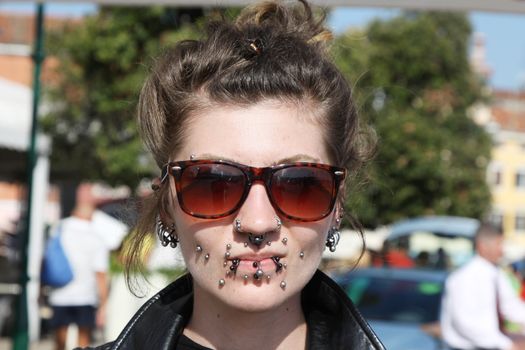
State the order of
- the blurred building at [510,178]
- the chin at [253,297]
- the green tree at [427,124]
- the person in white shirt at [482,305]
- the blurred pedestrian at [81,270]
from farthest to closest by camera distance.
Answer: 1. the blurred building at [510,178]
2. the green tree at [427,124]
3. the blurred pedestrian at [81,270]
4. the person in white shirt at [482,305]
5. the chin at [253,297]

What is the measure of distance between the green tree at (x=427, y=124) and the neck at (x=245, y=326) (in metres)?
35.4

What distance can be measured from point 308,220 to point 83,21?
21.7 metres

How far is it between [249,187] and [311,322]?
1.10ft

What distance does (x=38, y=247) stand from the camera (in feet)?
43.3

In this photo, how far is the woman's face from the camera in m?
1.72

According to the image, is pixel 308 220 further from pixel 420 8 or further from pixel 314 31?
pixel 420 8

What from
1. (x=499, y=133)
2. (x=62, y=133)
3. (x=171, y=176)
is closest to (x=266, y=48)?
(x=171, y=176)

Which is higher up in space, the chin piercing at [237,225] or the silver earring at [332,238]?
the chin piercing at [237,225]

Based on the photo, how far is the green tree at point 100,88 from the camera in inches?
841

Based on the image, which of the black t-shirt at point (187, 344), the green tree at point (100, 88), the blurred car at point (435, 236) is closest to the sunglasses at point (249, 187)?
the black t-shirt at point (187, 344)

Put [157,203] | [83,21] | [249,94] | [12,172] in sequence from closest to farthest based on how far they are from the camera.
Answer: [249,94]
[157,203]
[12,172]
[83,21]

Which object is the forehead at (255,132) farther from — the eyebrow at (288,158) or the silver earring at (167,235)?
the silver earring at (167,235)

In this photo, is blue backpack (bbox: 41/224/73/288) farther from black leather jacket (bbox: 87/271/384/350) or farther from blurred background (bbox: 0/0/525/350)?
black leather jacket (bbox: 87/271/384/350)

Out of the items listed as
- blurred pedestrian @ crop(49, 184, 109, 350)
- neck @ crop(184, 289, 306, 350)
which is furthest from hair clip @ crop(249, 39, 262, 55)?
blurred pedestrian @ crop(49, 184, 109, 350)
